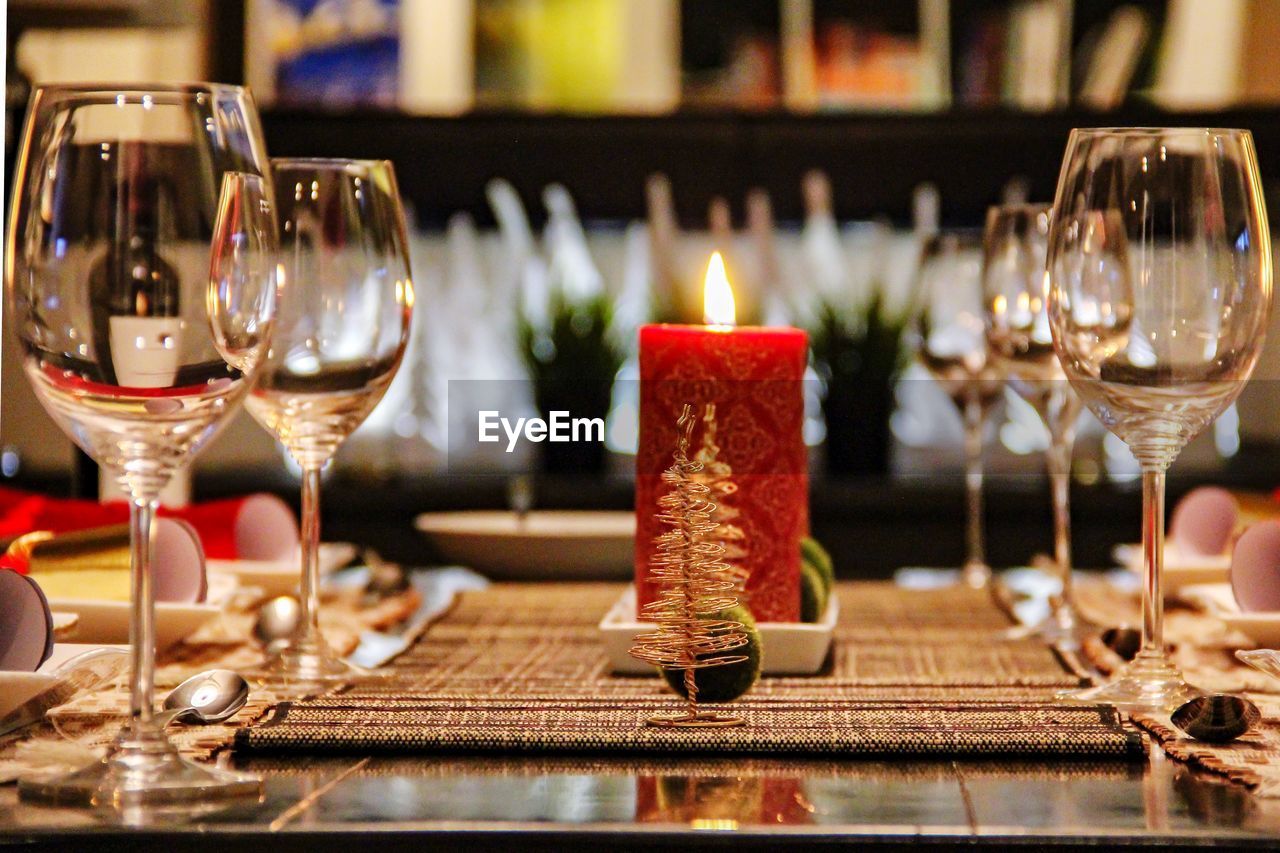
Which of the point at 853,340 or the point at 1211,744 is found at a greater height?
the point at 853,340

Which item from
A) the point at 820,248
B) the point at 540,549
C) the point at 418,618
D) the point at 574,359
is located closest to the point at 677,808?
the point at 418,618

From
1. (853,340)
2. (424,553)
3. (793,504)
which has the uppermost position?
(853,340)

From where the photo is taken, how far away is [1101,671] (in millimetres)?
813

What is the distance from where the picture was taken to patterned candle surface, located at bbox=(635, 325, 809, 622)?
0.76 m

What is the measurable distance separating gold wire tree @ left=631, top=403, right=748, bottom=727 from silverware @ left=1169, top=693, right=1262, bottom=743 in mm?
182

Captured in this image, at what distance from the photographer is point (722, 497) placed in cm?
77

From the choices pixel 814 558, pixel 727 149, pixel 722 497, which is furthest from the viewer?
pixel 727 149

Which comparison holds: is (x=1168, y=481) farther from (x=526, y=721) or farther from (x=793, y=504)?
(x=526, y=721)

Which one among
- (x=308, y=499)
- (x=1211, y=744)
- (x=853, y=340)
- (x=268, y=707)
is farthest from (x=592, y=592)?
(x=853, y=340)

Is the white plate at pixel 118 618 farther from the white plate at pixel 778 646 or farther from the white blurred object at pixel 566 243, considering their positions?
the white blurred object at pixel 566 243

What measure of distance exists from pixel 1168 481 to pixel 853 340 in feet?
1.82

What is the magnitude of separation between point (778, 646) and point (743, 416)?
0.38 ft

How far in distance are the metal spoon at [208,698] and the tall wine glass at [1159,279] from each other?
15.2 inches

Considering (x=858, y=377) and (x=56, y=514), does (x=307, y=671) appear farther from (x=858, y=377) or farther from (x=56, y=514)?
(x=858, y=377)
